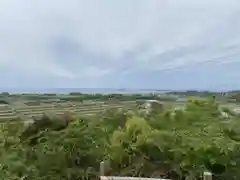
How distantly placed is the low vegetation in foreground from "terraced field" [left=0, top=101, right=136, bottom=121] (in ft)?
0.92

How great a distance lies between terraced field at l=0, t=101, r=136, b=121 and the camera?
4672 mm

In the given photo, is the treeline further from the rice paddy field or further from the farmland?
the rice paddy field

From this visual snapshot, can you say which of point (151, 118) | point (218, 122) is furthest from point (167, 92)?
point (218, 122)

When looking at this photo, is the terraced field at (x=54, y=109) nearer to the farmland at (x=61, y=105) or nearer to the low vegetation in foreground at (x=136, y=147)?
the farmland at (x=61, y=105)

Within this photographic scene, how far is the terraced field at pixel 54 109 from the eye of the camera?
15.3ft

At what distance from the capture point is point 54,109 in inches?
192

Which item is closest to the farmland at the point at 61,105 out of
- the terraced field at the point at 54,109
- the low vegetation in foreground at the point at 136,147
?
the terraced field at the point at 54,109

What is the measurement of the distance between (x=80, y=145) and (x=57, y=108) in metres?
1.14

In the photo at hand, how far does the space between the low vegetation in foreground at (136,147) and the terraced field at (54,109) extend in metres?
0.28

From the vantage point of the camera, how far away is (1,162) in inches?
157

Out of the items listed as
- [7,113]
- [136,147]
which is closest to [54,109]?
[7,113]

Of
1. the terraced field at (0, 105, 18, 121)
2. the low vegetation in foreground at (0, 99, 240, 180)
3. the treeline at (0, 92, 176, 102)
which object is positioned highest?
the treeline at (0, 92, 176, 102)

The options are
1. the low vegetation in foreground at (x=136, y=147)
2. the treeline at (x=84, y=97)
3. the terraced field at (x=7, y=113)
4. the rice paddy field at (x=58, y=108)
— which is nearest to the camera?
the low vegetation in foreground at (x=136, y=147)

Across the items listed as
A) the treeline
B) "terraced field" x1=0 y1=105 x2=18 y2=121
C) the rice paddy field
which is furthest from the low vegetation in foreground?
the treeline
